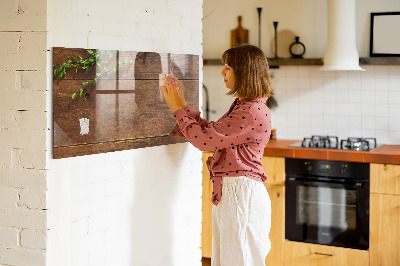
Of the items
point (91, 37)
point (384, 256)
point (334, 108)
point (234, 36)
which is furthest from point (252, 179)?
point (234, 36)

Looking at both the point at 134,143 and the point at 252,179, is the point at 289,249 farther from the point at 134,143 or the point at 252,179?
→ the point at 134,143

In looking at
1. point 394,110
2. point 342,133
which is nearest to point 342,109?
point 342,133

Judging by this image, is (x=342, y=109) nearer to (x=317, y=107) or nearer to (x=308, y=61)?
(x=317, y=107)

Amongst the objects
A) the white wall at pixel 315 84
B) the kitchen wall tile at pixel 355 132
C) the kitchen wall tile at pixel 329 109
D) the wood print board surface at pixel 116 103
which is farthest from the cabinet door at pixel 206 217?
the wood print board surface at pixel 116 103

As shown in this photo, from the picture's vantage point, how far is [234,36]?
519 cm

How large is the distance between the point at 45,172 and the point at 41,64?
0.41 m

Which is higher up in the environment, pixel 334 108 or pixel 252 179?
pixel 334 108

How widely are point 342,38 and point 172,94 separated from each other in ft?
7.03

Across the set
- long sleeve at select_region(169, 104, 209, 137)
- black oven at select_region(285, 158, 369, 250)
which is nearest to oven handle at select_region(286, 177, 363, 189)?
black oven at select_region(285, 158, 369, 250)

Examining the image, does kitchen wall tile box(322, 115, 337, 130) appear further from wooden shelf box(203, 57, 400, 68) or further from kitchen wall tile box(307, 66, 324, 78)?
wooden shelf box(203, 57, 400, 68)

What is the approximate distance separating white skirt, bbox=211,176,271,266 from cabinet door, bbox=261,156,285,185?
61.8 inches

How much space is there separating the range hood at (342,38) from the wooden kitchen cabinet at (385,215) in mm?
853

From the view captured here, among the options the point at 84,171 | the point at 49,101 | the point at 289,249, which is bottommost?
the point at 289,249

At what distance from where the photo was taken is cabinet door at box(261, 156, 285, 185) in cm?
439
